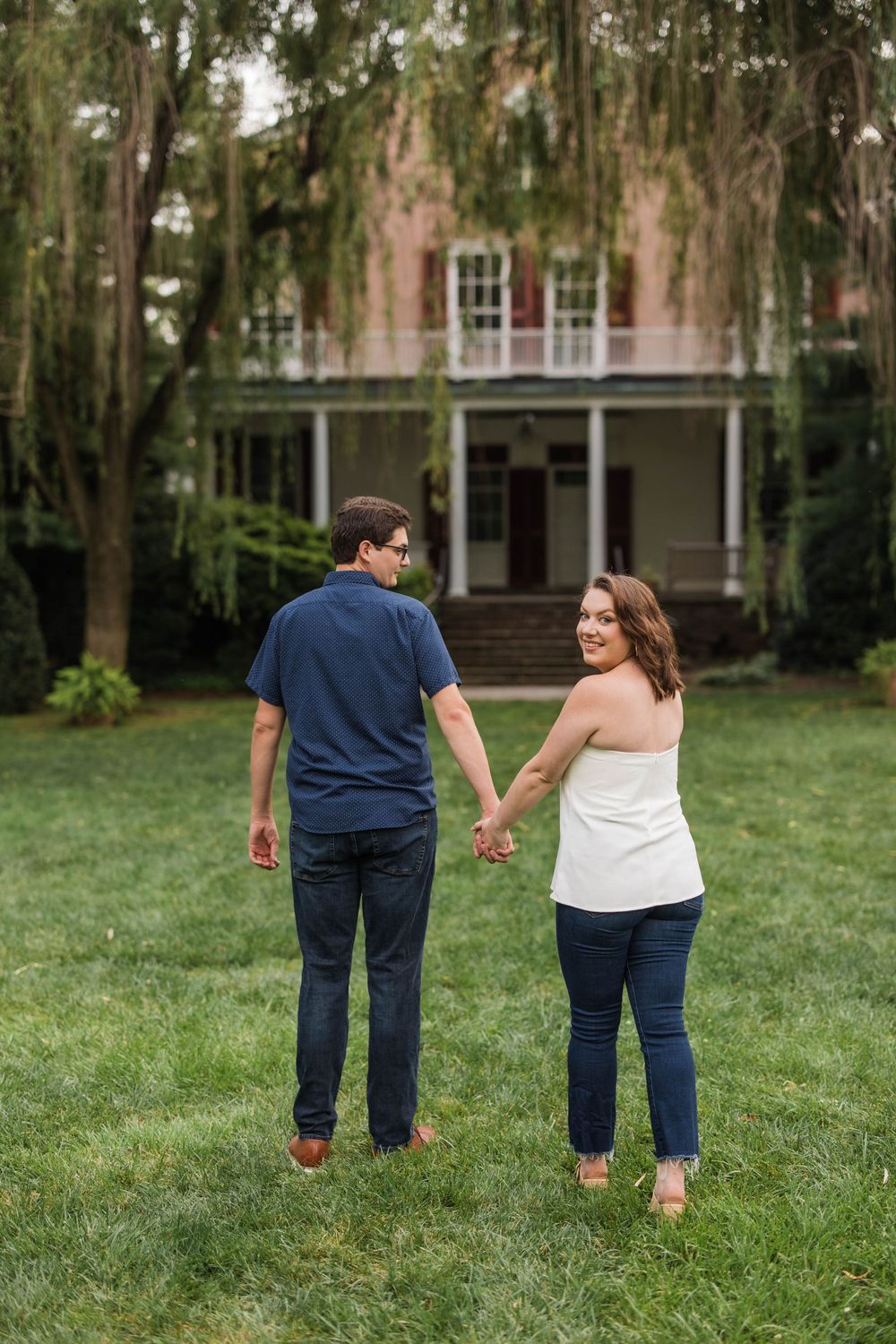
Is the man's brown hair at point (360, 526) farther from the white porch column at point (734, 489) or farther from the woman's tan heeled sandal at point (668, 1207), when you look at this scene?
the white porch column at point (734, 489)

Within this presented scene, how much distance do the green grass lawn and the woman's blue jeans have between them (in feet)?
0.82

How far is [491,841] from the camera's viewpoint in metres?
3.20

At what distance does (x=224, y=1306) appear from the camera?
2580 mm

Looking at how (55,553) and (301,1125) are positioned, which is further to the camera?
(55,553)

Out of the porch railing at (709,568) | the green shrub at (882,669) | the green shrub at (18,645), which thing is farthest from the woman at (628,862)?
the porch railing at (709,568)

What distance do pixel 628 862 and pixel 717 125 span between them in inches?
296

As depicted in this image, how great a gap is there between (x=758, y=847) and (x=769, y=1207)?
13.4 ft

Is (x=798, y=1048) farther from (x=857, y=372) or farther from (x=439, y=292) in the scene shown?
(x=857, y=372)

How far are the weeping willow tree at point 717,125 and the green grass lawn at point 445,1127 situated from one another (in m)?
4.36

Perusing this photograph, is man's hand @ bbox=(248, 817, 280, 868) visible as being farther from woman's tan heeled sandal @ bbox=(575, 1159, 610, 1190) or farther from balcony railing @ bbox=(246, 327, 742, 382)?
balcony railing @ bbox=(246, 327, 742, 382)

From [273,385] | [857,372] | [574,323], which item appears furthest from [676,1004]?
[574,323]

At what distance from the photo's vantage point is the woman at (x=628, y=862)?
2.88 m

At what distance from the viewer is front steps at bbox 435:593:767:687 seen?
17.1m

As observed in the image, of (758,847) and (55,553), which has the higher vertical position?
(55,553)
